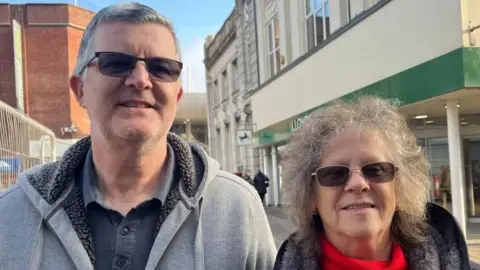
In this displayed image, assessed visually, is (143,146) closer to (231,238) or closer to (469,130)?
A: (231,238)

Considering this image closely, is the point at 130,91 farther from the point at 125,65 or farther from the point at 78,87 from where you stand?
the point at 78,87

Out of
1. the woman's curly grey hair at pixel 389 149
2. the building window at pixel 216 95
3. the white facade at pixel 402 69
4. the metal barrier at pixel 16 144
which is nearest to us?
the woman's curly grey hair at pixel 389 149

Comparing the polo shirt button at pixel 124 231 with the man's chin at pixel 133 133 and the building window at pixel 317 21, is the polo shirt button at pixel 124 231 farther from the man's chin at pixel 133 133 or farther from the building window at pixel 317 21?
the building window at pixel 317 21

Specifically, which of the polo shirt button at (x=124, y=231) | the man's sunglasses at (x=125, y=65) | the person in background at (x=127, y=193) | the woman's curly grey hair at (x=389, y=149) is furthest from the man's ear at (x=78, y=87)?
the woman's curly grey hair at (x=389, y=149)

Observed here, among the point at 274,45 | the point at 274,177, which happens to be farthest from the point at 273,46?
the point at 274,177

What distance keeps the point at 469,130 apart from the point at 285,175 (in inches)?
425

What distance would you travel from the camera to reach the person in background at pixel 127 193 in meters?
1.75

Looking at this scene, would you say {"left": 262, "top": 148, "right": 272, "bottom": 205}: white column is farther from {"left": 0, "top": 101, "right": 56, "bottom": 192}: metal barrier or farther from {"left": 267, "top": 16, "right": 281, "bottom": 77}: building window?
{"left": 0, "top": 101, "right": 56, "bottom": 192}: metal barrier

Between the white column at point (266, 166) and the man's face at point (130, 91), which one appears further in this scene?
the white column at point (266, 166)

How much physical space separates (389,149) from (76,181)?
1.25 m

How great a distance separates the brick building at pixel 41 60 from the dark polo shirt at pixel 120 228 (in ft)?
102

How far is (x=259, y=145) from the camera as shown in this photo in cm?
1920

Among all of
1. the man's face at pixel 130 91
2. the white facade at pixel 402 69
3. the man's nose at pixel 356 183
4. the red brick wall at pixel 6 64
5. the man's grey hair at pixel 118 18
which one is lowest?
the man's nose at pixel 356 183

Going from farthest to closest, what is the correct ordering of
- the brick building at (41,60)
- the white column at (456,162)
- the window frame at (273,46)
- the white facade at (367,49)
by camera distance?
the brick building at (41,60) → the window frame at (273,46) → the white column at (456,162) → the white facade at (367,49)
